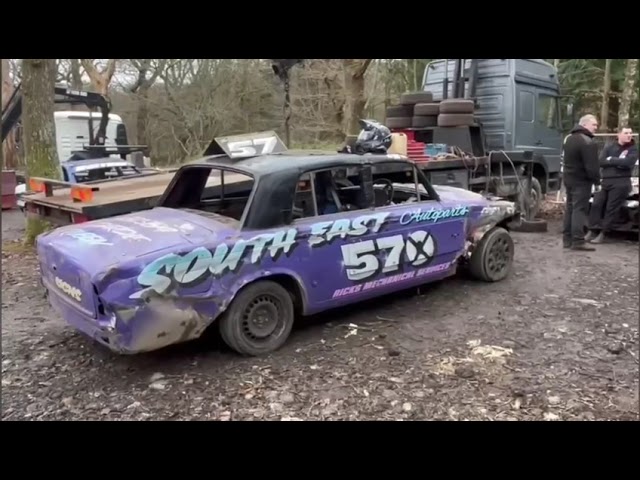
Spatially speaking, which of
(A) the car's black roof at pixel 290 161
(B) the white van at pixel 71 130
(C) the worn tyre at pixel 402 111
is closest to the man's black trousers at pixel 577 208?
(C) the worn tyre at pixel 402 111

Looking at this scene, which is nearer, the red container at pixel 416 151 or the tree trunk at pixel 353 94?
the red container at pixel 416 151

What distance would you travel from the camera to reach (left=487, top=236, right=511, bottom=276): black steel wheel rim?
604 cm

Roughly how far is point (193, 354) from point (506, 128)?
25.7 ft

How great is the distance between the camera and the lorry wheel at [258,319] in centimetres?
406

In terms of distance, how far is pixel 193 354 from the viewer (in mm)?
4289

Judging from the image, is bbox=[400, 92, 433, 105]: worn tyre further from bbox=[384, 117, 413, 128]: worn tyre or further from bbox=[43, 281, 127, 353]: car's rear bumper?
bbox=[43, 281, 127, 353]: car's rear bumper

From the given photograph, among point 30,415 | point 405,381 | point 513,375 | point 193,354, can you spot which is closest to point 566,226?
point 513,375

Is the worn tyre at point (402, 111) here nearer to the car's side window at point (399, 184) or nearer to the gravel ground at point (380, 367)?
the car's side window at point (399, 184)

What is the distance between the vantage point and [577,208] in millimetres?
7637

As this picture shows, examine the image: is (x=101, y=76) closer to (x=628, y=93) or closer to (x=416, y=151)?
(x=416, y=151)

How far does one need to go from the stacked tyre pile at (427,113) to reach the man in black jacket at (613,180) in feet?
7.34

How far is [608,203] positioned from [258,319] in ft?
20.5

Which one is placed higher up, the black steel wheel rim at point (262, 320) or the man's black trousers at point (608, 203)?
the man's black trousers at point (608, 203)

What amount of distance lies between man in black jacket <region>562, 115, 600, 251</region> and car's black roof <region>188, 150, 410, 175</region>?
3.59m
